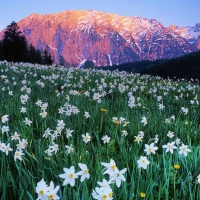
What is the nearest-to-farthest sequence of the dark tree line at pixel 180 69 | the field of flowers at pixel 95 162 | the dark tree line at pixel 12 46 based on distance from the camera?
1. the field of flowers at pixel 95 162
2. the dark tree line at pixel 12 46
3. the dark tree line at pixel 180 69

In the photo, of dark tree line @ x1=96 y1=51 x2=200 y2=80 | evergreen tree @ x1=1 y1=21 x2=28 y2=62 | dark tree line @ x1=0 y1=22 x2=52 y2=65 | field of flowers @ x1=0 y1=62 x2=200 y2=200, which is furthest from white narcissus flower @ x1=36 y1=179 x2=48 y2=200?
dark tree line @ x1=96 y1=51 x2=200 y2=80

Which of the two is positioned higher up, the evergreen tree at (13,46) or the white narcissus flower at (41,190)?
the evergreen tree at (13,46)

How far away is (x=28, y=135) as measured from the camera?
3111 millimetres

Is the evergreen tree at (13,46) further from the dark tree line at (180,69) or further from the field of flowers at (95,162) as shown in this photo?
the field of flowers at (95,162)

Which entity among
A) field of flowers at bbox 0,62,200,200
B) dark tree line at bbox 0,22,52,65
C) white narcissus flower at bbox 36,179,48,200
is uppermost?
dark tree line at bbox 0,22,52,65

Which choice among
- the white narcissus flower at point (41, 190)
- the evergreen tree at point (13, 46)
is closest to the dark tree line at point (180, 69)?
the evergreen tree at point (13, 46)

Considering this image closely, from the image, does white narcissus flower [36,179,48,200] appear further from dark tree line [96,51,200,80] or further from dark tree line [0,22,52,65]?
dark tree line [96,51,200,80]

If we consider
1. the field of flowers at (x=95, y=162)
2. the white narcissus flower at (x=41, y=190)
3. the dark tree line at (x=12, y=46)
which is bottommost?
the field of flowers at (x=95, y=162)

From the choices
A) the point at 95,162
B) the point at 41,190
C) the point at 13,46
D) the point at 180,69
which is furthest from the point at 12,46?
the point at 41,190

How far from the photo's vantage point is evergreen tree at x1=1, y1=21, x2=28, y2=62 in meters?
65.4

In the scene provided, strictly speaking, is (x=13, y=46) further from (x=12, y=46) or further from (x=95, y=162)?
(x=95, y=162)

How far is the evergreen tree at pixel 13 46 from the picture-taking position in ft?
215

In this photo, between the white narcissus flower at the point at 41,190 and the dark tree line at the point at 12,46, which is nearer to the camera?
the white narcissus flower at the point at 41,190

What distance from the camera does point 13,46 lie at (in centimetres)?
6606
